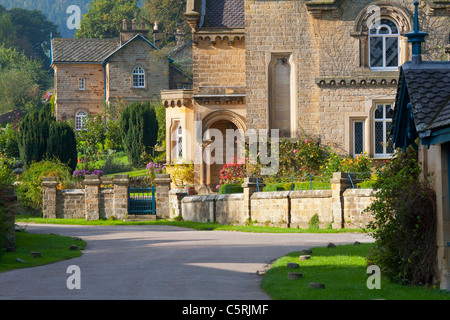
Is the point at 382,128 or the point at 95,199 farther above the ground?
the point at 382,128

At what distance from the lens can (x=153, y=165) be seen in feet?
136

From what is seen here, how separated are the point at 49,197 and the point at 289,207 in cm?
1295

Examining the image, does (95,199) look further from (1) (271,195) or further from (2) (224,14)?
(2) (224,14)

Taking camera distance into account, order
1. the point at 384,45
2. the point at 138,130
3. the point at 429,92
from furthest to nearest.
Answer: the point at 138,130 < the point at 384,45 < the point at 429,92

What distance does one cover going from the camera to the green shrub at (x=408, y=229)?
12.8m

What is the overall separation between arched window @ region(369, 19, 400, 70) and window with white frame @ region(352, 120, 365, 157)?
93.3 inches

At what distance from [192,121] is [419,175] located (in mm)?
25368

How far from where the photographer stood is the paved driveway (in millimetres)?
12062

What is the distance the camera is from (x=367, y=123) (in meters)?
34.4

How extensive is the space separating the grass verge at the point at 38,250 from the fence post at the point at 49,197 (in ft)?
40.1

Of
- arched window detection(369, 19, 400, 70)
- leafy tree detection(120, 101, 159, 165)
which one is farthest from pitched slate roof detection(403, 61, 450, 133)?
leafy tree detection(120, 101, 159, 165)

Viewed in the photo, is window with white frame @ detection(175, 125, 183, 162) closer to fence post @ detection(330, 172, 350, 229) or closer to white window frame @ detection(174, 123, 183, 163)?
white window frame @ detection(174, 123, 183, 163)

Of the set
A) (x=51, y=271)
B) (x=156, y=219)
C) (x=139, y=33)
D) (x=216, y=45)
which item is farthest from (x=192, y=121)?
(x=139, y=33)
